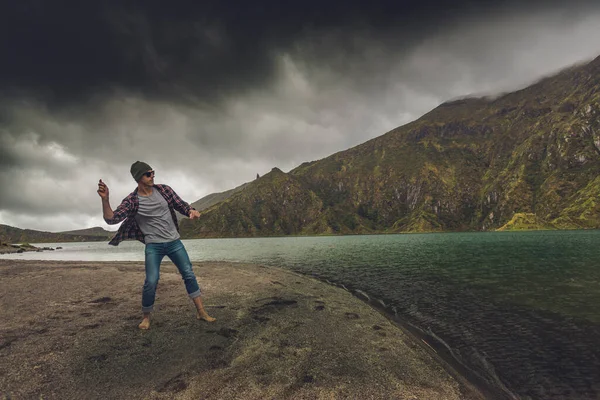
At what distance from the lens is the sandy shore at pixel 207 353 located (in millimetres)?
5805

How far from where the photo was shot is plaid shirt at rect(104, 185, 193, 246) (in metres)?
7.69

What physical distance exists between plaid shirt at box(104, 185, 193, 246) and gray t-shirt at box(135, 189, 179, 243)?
0.52 ft

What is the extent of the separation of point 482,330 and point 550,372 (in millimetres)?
3513

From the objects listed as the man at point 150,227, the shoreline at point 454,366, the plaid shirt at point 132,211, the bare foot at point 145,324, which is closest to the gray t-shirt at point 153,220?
the man at point 150,227

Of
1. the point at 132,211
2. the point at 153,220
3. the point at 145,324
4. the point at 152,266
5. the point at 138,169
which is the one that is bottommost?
the point at 145,324

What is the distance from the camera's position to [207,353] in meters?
7.38

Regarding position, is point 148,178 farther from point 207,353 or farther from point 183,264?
point 207,353

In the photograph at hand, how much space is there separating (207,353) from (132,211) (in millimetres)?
4346

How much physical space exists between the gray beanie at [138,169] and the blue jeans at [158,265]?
1.98 m

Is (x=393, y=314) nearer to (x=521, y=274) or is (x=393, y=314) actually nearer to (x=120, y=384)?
(x=120, y=384)

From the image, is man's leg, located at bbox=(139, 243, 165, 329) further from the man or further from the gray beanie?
the gray beanie

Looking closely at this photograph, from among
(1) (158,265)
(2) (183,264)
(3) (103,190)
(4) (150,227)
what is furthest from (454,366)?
(3) (103,190)

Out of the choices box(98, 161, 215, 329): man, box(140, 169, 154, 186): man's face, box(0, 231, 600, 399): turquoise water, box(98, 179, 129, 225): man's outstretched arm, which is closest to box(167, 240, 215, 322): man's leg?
box(98, 161, 215, 329): man

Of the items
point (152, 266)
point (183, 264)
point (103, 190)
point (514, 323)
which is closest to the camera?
point (103, 190)
